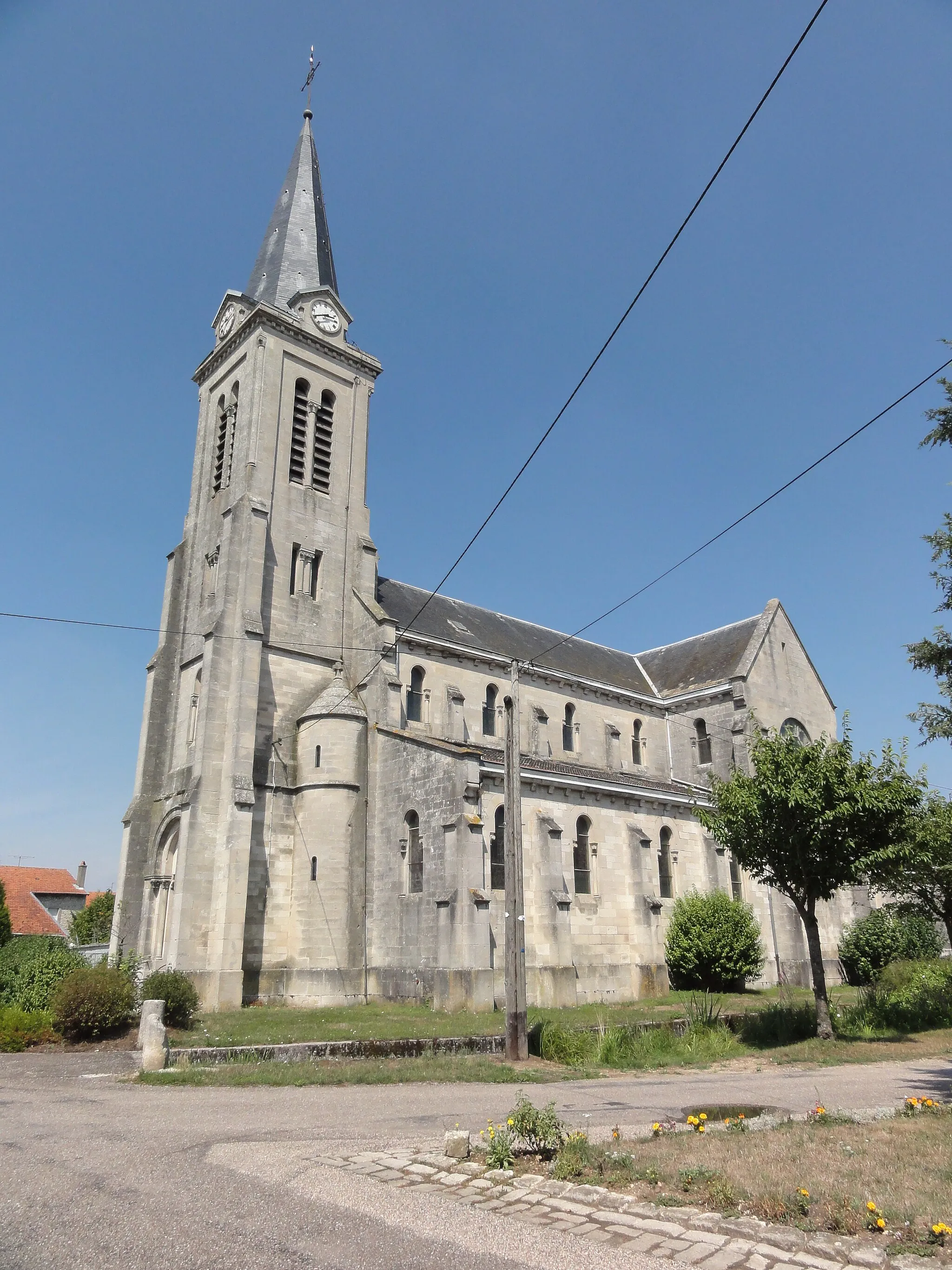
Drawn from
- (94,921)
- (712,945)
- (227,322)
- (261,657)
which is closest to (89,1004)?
(261,657)

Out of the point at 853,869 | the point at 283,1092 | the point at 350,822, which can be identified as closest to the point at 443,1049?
the point at 283,1092

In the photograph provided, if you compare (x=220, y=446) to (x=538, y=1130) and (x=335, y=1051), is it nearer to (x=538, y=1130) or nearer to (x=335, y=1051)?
(x=335, y=1051)

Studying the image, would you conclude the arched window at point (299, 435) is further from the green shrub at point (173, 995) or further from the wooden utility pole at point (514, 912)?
the green shrub at point (173, 995)

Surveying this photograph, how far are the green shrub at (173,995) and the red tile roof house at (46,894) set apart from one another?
48572 mm

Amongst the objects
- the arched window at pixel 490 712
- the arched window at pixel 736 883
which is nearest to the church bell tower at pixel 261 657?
the arched window at pixel 490 712

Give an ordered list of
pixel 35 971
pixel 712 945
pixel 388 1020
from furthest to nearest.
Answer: pixel 712 945 → pixel 388 1020 → pixel 35 971

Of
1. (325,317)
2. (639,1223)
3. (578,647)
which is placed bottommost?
(639,1223)

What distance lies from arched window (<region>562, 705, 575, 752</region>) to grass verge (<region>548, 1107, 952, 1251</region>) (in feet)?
93.9

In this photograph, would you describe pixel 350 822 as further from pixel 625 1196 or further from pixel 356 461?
pixel 625 1196

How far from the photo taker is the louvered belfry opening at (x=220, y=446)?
35.1 metres

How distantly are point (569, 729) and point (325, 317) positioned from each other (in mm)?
20909

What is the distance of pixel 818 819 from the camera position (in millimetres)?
18172

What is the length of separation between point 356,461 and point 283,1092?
27.5m

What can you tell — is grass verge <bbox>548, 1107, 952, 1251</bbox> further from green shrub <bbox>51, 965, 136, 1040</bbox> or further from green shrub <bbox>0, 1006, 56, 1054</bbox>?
green shrub <bbox>0, 1006, 56, 1054</bbox>
